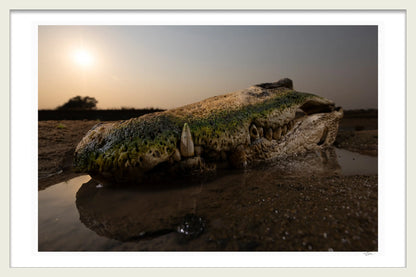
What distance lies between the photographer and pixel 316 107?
6.03 metres

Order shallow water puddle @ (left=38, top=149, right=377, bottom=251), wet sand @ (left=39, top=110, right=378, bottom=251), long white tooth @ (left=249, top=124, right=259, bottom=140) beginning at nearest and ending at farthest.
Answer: wet sand @ (left=39, top=110, right=378, bottom=251) → shallow water puddle @ (left=38, top=149, right=377, bottom=251) → long white tooth @ (left=249, top=124, right=259, bottom=140)

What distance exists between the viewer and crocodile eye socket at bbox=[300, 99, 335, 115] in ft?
19.0

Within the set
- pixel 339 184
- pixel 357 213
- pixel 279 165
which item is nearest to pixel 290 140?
pixel 279 165

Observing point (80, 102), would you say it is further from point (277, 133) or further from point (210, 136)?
point (277, 133)

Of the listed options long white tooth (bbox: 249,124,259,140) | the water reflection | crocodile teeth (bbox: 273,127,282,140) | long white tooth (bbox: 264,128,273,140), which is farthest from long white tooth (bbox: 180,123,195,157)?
crocodile teeth (bbox: 273,127,282,140)

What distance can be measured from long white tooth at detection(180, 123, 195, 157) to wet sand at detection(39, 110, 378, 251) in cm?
59

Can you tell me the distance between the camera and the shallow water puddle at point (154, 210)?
213 centimetres

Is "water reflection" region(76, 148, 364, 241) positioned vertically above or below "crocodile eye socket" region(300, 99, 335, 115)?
below

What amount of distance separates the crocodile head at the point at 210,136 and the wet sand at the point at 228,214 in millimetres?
404

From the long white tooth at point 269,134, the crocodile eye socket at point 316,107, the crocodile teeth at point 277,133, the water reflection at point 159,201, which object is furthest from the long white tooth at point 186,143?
the crocodile eye socket at point 316,107

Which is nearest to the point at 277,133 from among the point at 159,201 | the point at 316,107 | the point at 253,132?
the point at 253,132

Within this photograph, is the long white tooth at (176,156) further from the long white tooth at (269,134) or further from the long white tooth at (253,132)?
the long white tooth at (269,134)

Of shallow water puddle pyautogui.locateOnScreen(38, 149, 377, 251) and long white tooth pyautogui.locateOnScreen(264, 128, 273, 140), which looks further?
long white tooth pyautogui.locateOnScreen(264, 128, 273, 140)

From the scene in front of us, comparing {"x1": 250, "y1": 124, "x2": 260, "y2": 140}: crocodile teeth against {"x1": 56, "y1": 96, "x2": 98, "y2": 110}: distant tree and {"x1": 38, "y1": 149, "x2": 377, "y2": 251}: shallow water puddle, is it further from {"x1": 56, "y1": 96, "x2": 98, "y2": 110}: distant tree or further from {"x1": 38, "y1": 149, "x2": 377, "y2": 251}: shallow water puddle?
{"x1": 56, "y1": 96, "x2": 98, "y2": 110}: distant tree
